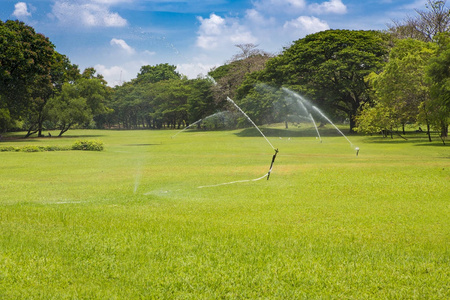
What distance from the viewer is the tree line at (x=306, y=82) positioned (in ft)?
133

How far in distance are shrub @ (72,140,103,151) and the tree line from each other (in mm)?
9649

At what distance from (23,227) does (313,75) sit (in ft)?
176

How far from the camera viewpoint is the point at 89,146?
35.4 meters

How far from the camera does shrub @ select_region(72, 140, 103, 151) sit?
115 feet

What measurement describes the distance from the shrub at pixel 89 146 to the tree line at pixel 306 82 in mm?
9649

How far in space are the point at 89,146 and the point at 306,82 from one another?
35.1 metres

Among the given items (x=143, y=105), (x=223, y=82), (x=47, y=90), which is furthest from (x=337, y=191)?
(x=143, y=105)

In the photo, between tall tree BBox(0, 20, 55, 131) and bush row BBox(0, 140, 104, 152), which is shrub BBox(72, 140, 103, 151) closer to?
bush row BBox(0, 140, 104, 152)

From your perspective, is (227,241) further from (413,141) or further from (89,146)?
(413,141)

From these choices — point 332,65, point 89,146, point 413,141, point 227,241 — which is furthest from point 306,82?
point 227,241

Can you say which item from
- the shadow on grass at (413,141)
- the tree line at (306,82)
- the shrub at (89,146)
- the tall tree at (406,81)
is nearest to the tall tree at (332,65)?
the tree line at (306,82)

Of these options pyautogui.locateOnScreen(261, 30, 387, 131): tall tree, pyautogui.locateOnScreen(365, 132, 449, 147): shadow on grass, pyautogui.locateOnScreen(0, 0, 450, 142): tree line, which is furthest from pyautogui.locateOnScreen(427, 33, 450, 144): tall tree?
pyautogui.locateOnScreen(261, 30, 387, 131): tall tree

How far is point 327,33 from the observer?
61.6m

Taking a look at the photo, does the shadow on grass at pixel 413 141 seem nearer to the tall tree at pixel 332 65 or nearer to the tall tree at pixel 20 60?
the tall tree at pixel 332 65
